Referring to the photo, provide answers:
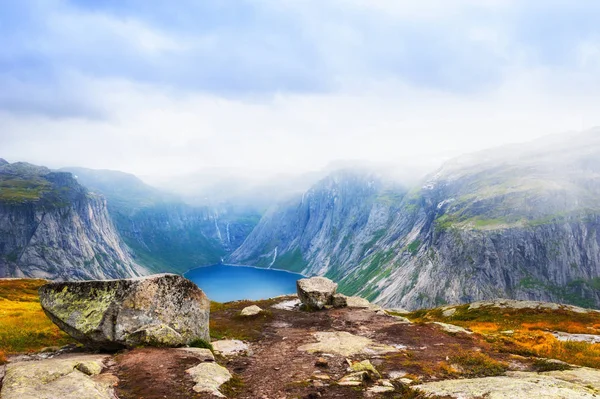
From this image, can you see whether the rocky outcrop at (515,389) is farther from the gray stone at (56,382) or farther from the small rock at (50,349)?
the small rock at (50,349)

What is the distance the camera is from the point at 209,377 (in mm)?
19953

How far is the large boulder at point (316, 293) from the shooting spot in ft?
186

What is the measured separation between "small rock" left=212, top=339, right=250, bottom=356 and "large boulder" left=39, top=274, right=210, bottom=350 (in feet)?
5.54

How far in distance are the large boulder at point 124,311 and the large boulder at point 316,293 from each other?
2886cm

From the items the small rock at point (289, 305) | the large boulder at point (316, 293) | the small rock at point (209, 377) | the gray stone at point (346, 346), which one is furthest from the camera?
the small rock at point (289, 305)

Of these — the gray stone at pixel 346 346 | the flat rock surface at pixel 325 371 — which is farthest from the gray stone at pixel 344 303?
the gray stone at pixel 346 346

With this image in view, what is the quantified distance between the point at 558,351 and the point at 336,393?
22.0 meters

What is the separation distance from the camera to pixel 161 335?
26.5 meters

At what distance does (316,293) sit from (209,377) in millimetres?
38473

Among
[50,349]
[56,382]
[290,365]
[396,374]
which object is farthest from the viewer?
[50,349]

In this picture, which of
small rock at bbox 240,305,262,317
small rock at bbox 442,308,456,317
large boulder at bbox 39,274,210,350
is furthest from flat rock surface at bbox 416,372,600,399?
→ small rock at bbox 442,308,456,317

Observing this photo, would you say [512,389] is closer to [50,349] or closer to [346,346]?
[346,346]

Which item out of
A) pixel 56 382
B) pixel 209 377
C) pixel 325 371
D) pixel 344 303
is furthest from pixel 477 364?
pixel 344 303

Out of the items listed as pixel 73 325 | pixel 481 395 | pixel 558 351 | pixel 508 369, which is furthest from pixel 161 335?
pixel 558 351
